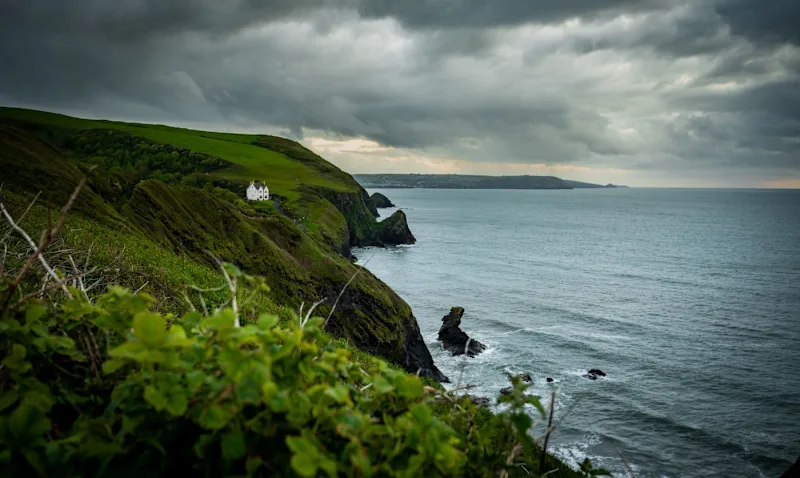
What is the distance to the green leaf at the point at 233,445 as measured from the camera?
214 centimetres

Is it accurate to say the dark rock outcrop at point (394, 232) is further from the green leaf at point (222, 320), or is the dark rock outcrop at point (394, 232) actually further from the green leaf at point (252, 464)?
the green leaf at point (252, 464)

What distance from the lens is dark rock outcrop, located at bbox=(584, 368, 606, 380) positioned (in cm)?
4217

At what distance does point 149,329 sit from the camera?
7.38 ft

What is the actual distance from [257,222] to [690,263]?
313ft

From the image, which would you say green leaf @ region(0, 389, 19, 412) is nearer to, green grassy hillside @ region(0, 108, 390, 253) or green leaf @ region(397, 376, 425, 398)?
green leaf @ region(397, 376, 425, 398)

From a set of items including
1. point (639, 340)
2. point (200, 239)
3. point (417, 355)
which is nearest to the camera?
point (200, 239)

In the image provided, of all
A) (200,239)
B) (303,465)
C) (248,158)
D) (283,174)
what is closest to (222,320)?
(303,465)

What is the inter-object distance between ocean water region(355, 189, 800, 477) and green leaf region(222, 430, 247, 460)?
1.62 meters

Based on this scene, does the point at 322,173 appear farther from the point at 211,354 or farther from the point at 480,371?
the point at 211,354

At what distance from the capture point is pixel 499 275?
82625 millimetres

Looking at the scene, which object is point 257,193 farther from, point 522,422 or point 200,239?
point 522,422

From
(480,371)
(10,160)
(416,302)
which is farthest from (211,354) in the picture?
(416,302)

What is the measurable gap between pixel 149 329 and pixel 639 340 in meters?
57.4

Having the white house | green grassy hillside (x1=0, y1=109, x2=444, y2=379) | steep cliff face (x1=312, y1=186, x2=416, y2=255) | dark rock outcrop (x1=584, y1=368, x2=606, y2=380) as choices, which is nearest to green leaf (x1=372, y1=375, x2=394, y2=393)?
green grassy hillside (x1=0, y1=109, x2=444, y2=379)
